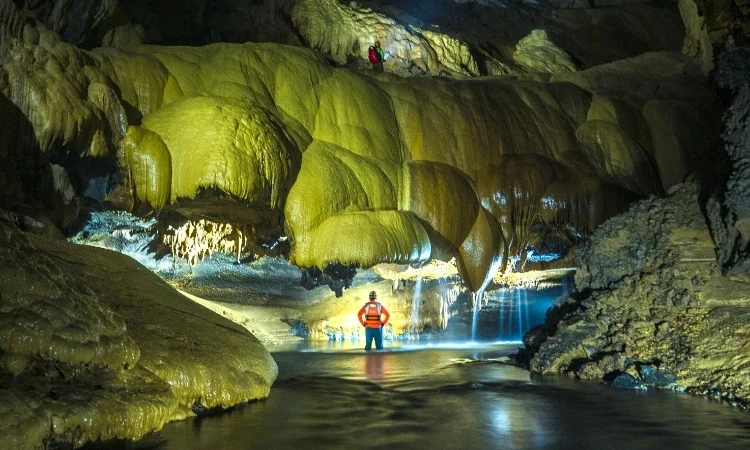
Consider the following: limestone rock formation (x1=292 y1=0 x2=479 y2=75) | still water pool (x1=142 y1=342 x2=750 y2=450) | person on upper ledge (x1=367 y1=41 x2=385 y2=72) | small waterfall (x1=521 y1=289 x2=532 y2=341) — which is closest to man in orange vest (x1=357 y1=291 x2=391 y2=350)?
still water pool (x1=142 y1=342 x2=750 y2=450)

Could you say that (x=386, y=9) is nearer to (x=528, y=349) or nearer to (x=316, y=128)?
(x=316, y=128)

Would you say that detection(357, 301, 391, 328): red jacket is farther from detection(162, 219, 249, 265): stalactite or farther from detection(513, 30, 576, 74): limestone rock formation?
detection(513, 30, 576, 74): limestone rock formation

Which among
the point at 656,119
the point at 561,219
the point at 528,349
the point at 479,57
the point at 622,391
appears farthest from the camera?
the point at 479,57

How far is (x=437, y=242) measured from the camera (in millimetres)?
11141

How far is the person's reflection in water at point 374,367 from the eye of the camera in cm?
879

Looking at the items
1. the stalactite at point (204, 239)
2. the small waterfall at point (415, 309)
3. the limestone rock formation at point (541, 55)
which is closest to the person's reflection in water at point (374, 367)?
the stalactite at point (204, 239)

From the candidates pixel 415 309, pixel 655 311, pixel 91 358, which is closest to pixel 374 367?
pixel 655 311

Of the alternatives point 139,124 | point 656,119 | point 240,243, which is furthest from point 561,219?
point 139,124

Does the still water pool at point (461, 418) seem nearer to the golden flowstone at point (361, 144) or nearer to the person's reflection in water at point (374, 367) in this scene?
the person's reflection in water at point (374, 367)

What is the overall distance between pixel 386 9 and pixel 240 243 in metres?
11.2

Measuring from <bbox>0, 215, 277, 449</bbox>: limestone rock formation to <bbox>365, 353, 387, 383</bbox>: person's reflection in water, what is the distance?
2.17m

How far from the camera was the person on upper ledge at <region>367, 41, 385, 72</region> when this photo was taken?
1712 cm

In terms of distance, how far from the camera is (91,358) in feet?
16.4

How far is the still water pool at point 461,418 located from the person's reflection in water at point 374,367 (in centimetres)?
10
